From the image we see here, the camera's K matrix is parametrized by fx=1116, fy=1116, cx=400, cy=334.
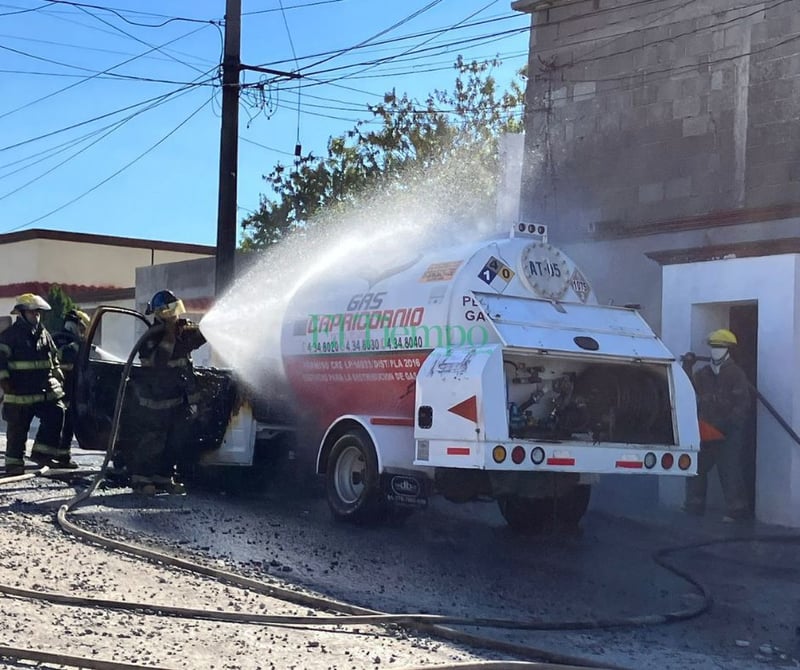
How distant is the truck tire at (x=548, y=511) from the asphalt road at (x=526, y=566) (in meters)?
0.16

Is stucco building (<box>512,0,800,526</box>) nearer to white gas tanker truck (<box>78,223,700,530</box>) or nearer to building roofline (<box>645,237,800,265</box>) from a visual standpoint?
building roofline (<box>645,237,800,265</box>)

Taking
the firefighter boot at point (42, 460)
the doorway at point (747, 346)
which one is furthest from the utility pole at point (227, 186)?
the doorway at point (747, 346)

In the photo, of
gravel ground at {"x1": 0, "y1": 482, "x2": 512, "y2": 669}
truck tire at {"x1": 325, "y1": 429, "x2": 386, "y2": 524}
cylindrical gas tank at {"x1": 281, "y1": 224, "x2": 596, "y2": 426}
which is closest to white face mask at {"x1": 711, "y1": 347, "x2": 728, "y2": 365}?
cylindrical gas tank at {"x1": 281, "y1": 224, "x2": 596, "y2": 426}

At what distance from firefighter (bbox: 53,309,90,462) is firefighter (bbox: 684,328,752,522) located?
20.6ft

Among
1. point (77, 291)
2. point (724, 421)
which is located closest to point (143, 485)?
point (724, 421)

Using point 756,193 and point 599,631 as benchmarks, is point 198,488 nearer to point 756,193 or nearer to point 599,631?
point 599,631

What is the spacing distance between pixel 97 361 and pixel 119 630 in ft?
18.7

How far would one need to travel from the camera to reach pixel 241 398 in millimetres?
11625

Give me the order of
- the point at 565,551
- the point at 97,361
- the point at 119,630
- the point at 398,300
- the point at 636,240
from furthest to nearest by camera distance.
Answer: the point at 636,240 < the point at 97,361 < the point at 398,300 < the point at 565,551 < the point at 119,630

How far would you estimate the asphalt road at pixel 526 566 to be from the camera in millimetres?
6496

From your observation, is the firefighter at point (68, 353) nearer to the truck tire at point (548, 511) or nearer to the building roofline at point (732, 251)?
the truck tire at point (548, 511)

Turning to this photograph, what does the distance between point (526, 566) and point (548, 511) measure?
157 cm

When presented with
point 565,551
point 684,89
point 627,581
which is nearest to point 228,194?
point 684,89

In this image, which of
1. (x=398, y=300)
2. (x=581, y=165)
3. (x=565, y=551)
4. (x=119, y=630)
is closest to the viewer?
(x=119, y=630)
